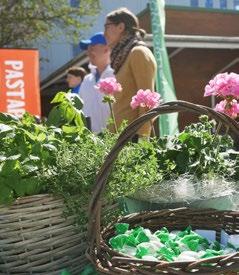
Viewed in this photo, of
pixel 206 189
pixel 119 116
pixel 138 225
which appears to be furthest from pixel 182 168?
pixel 119 116

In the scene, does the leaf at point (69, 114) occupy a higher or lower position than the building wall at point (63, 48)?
lower

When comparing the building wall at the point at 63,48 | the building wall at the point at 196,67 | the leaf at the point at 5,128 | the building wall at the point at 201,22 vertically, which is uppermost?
the building wall at the point at 63,48

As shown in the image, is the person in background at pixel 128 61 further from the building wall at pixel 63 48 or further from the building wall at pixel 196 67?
the building wall at pixel 63 48

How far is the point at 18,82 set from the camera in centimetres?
609

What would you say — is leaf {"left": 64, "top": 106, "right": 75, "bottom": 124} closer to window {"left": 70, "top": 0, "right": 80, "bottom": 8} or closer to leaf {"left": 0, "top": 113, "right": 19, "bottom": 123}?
leaf {"left": 0, "top": 113, "right": 19, "bottom": 123}

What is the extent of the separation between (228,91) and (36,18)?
45.9 ft

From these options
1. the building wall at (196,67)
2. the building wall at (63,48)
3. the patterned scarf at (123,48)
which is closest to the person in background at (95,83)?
the patterned scarf at (123,48)

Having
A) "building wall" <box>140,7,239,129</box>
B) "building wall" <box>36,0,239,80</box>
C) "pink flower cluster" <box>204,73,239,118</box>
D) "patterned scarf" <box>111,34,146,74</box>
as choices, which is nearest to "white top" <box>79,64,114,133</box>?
"patterned scarf" <box>111,34,146,74</box>

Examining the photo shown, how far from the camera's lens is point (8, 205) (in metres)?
1.16

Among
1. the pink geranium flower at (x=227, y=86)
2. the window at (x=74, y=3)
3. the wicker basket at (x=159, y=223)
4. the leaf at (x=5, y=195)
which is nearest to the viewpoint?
the wicker basket at (x=159, y=223)

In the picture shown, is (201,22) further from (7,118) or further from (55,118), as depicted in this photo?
(7,118)

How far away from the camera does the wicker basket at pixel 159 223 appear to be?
0.93 m

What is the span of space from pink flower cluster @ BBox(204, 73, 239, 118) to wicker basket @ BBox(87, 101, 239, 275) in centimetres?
56

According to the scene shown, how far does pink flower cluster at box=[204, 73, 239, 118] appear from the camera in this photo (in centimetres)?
175
